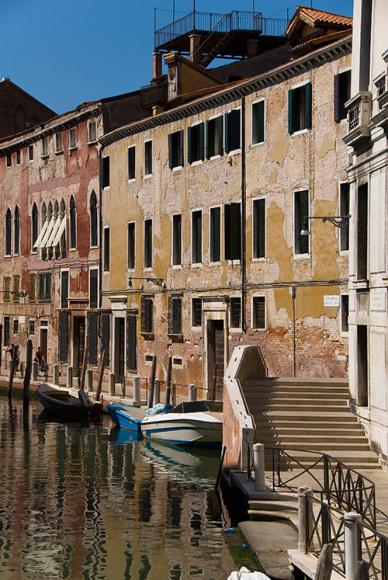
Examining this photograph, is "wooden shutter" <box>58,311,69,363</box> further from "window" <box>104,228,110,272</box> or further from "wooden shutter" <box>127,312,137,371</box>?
"wooden shutter" <box>127,312,137,371</box>

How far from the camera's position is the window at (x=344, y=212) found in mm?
22938

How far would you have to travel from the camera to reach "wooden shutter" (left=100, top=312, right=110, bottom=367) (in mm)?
35812

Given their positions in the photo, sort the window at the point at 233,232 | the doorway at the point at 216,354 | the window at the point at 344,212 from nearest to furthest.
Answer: the window at the point at 344,212 < the window at the point at 233,232 < the doorway at the point at 216,354

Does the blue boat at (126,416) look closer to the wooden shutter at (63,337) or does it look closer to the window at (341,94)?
the window at (341,94)

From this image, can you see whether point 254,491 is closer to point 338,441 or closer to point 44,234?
point 338,441

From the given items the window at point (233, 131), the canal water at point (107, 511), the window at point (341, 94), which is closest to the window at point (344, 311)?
the window at point (341, 94)

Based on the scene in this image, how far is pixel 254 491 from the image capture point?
15.4 meters

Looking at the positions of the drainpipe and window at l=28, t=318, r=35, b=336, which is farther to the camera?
window at l=28, t=318, r=35, b=336

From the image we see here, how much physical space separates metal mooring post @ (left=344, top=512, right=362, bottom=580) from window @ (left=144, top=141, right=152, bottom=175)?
23857 mm

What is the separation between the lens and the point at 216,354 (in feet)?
96.8

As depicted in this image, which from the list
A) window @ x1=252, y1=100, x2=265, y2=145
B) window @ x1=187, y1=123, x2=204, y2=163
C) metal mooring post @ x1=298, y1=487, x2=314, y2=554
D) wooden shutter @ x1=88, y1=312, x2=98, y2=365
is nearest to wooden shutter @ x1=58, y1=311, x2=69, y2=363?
wooden shutter @ x1=88, y1=312, x2=98, y2=365

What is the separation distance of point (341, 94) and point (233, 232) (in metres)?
5.54

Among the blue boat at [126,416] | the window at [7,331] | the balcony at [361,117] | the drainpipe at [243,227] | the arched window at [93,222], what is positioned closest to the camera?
the balcony at [361,117]

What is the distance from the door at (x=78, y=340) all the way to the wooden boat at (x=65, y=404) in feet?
20.6
